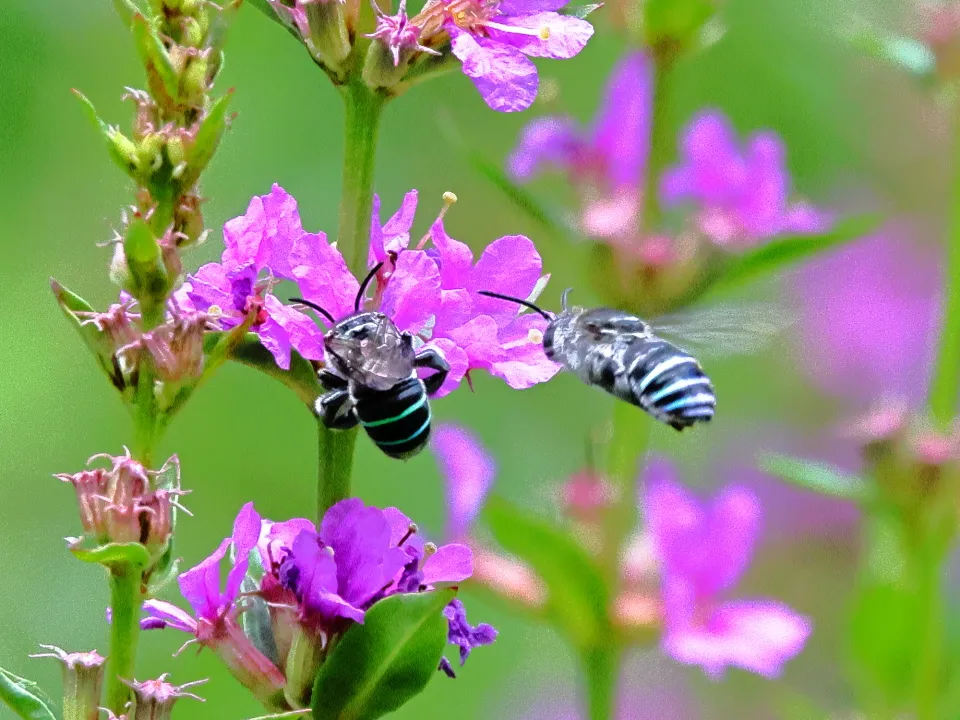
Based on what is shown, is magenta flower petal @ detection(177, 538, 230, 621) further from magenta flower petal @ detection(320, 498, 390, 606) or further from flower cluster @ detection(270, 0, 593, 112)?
flower cluster @ detection(270, 0, 593, 112)

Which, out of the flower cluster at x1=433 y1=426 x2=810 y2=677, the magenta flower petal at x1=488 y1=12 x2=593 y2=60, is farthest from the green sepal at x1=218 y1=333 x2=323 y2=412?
the flower cluster at x1=433 y1=426 x2=810 y2=677

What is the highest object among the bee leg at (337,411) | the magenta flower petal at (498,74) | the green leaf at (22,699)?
the magenta flower petal at (498,74)

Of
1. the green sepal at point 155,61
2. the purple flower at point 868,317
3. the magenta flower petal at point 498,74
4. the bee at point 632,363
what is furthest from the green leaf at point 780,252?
the purple flower at point 868,317

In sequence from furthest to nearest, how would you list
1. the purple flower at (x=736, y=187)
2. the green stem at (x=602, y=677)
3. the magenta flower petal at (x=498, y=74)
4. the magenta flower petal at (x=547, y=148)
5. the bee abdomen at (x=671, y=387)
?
the magenta flower petal at (x=547, y=148), the purple flower at (x=736, y=187), the green stem at (x=602, y=677), the bee abdomen at (x=671, y=387), the magenta flower petal at (x=498, y=74)

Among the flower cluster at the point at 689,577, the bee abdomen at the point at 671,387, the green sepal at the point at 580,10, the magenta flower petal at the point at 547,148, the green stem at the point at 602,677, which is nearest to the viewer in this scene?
the green sepal at the point at 580,10

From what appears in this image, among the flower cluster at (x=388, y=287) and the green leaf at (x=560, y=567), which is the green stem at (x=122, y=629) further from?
the green leaf at (x=560, y=567)

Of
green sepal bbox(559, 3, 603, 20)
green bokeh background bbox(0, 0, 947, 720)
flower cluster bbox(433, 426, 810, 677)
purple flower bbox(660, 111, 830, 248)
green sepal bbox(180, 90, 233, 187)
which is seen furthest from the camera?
green bokeh background bbox(0, 0, 947, 720)

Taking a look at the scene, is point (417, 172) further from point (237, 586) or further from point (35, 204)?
point (237, 586)
